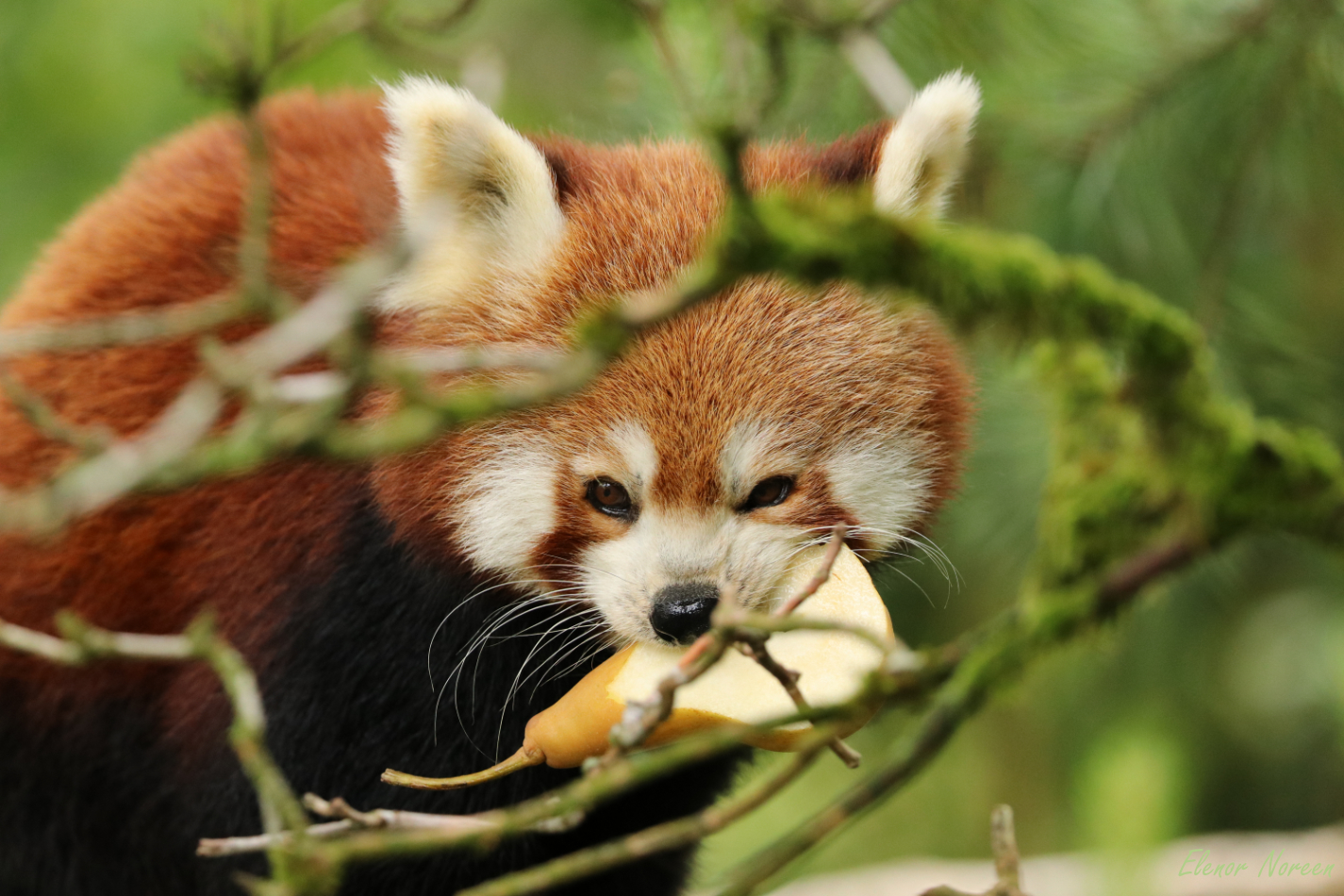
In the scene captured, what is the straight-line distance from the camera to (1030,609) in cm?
119

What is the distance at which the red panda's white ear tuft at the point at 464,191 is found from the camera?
2322 millimetres

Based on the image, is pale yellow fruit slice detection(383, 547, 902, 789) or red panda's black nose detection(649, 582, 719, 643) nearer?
pale yellow fruit slice detection(383, 547, 902, 789)

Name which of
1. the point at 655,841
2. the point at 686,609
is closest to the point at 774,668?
the point at 655,841

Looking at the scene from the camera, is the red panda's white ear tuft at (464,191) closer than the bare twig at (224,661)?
No

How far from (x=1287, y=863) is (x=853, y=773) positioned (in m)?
2.79

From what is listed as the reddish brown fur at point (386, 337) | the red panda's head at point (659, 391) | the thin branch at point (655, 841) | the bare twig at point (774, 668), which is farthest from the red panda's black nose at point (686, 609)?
the thin branch at point (655, 841)

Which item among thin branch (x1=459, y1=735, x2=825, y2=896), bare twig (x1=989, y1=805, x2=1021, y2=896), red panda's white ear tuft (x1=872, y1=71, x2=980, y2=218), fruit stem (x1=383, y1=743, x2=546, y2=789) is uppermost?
red panda's white ear tuft (x1=872, y1=71, x2=980, y2=218)

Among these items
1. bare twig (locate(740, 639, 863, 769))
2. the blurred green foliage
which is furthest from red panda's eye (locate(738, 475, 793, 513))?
bare twig (locate(740, 639, 863, 769))

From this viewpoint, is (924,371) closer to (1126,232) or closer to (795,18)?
(795,18)

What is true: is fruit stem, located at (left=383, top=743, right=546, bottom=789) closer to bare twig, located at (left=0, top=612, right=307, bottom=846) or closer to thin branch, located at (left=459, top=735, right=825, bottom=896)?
bare twig, located at (left=0, top=612, right=307, bottom=846)

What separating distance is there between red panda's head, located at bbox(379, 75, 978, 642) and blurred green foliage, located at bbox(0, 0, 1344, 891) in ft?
0.80

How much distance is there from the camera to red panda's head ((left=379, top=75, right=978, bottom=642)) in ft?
7.49

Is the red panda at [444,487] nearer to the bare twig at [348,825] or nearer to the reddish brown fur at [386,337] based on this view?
the reddish brown fur at [386,337]

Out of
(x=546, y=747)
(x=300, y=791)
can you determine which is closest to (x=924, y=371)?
(x=546, y=747)
